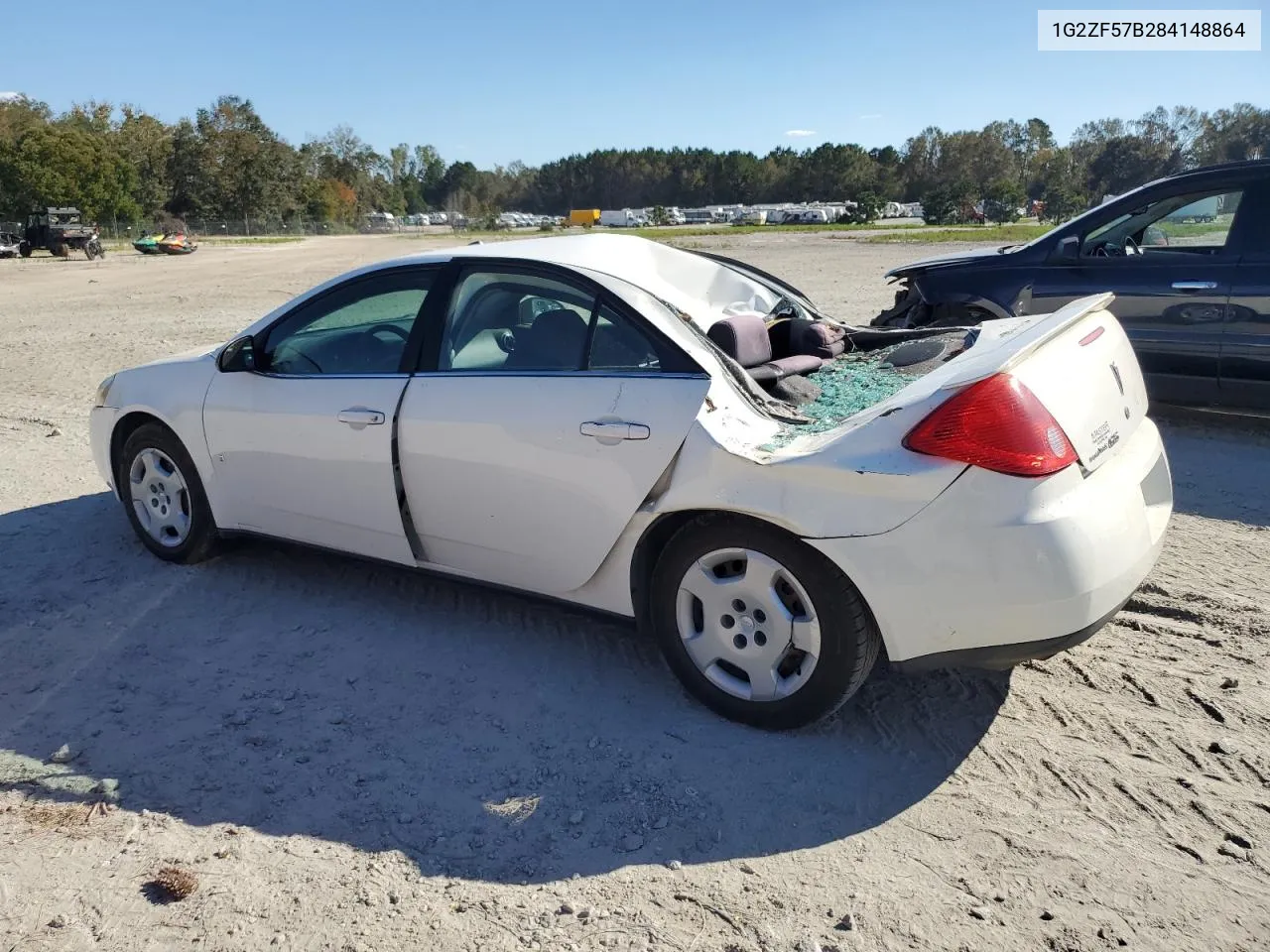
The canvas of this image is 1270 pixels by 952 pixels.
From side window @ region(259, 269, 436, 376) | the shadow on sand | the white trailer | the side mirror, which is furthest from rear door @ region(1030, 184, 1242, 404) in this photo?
the white trailer

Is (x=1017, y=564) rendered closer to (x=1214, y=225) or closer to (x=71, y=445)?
(x=1214, y=225)

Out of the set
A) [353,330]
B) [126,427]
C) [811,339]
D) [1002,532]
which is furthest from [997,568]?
[126,427]

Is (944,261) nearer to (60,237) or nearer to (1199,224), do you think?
(1199,224)

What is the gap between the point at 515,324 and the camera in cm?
404

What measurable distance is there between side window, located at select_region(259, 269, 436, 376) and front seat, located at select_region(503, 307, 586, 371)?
58 centimetres

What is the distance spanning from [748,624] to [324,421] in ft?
6.94

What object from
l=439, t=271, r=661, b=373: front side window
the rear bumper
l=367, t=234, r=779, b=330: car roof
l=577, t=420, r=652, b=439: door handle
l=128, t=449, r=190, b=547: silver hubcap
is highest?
l=367, t=234, r=779, b=330: car roof

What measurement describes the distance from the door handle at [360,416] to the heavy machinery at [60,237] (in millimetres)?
46291

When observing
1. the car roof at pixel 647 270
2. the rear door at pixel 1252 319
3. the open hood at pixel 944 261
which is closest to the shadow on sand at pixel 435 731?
the car roof at pixel 647 270

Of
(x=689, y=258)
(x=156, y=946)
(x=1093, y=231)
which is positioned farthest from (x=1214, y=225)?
(x=156, y=946)

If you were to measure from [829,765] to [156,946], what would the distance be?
2.00 m

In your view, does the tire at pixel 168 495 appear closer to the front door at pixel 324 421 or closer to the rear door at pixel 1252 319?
Answer: the front door at pixel 324 421

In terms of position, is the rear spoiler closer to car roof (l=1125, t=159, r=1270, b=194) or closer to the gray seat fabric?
the gray seat fabric

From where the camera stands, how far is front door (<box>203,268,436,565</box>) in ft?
13.8
